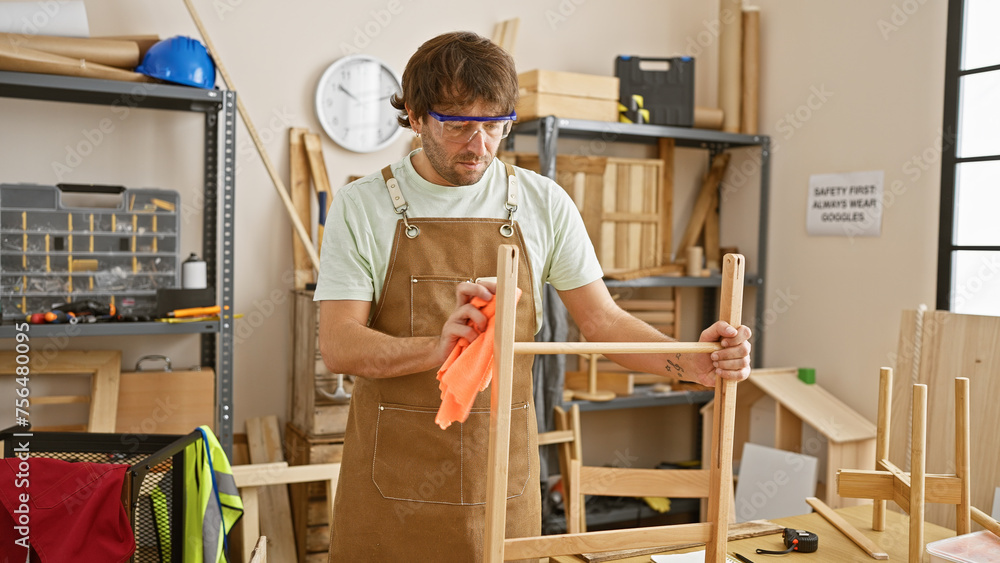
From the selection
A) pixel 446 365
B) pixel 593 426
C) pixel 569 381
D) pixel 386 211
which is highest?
pixel 386 211

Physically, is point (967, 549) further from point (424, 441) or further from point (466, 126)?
point (466, 126)

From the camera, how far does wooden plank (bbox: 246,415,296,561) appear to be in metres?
3.00

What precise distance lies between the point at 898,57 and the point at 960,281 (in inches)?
34.8

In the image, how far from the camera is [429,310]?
5.48 feet

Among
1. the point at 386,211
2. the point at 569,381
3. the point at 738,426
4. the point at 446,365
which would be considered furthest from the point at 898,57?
the point at 446,365

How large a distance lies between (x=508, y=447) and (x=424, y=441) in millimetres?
430

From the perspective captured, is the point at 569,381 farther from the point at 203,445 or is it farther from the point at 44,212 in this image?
the point at 44,212

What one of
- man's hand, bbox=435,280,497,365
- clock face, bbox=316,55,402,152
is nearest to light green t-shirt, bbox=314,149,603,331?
man's hand, bbox=435,280,497,365

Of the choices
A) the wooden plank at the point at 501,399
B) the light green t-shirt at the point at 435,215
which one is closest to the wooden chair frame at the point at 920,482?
the light green t-shirt at the point at 435,215

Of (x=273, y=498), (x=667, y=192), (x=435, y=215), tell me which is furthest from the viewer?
(x=667, y=192)

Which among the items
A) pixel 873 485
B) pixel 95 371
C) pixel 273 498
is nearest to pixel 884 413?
pixel 873 485

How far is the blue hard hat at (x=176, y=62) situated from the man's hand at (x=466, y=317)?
6.07ft

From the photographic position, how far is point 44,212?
2.65 meters

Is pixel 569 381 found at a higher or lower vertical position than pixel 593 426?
higher
